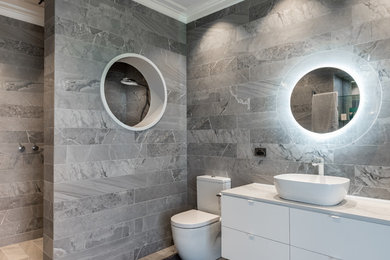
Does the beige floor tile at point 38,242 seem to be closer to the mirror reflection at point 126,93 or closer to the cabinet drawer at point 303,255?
the mirror reflection at point 126,93

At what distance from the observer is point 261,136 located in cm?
263

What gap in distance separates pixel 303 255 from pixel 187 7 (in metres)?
2.94

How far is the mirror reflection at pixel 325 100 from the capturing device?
212cm

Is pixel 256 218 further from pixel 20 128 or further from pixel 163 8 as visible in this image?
pixel 20 128

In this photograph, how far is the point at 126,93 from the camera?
375 centimetres

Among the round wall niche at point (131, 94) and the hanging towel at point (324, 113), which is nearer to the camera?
the hanging towel at point (324, 113)

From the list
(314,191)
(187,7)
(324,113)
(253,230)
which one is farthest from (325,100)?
(187,7)

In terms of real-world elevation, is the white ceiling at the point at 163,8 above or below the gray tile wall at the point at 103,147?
above

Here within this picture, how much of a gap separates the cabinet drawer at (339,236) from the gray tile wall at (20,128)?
3155mm

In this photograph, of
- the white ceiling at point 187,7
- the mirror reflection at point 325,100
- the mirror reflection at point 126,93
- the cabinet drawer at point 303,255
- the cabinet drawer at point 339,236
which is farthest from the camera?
the mirror reflection at point 126,93

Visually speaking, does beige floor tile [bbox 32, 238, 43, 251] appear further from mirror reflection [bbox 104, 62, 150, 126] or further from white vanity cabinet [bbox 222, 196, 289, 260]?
white vanity cabinet [bbox 222, 196, 289, 260]

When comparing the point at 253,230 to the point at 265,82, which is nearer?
the point at 253,230

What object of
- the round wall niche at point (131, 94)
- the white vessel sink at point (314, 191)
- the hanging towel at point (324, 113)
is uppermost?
the round wall niche at point (131, 94)

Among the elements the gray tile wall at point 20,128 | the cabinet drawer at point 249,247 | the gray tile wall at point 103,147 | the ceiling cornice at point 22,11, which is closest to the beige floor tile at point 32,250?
the gray tile wall at point 20,128
